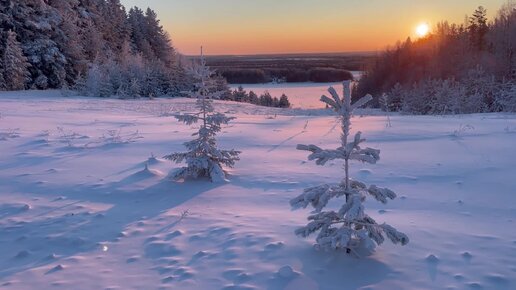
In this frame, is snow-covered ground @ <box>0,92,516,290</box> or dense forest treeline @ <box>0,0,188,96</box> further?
dense forest treeline @ <box>0,0,188,96</box>

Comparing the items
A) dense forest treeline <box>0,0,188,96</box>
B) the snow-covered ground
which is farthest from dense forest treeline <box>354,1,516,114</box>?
the snow-covered ground

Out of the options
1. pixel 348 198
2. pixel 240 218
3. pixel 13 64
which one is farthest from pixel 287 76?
pixel 348 198

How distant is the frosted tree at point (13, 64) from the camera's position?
1259 inches

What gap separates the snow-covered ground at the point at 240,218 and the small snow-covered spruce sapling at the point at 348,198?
254 millimetres

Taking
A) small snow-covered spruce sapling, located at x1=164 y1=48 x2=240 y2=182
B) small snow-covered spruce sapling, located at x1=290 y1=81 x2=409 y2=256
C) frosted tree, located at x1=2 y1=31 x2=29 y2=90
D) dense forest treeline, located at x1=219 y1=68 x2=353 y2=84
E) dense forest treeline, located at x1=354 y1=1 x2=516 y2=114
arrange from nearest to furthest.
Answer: small snow-covered spruce sapling, located at x1=290 y1=81 x2=409 y2=256
small snow-covered spruce sapling, located at x1=164 y1=48 x2=240 y2=182
frosted tree, located at x1=2 y1=31 x2=29 y2=90
dense forest treeline, located at x1=354 y1=1 x2=516 y2=114
dense forest treeline, located at x1=219 y1=68 x2=353 y2=84

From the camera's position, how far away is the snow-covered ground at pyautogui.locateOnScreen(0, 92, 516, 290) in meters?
3.92

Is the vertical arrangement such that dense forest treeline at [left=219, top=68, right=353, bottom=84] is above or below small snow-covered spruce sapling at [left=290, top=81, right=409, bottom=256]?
above

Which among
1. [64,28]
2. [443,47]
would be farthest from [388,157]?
[443,47]

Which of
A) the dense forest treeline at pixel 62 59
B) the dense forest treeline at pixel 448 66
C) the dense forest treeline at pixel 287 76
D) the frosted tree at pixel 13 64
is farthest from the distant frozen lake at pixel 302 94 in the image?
the frosted tree at pixel 13 64

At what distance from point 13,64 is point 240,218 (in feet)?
105

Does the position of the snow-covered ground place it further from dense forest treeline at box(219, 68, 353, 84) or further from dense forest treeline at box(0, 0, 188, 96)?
dense forest treeline at box(219, 68, 353, 84)

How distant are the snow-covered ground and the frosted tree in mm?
25595

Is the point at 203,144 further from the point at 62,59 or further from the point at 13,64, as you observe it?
the point at 62,59

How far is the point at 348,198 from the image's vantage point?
3986mm
